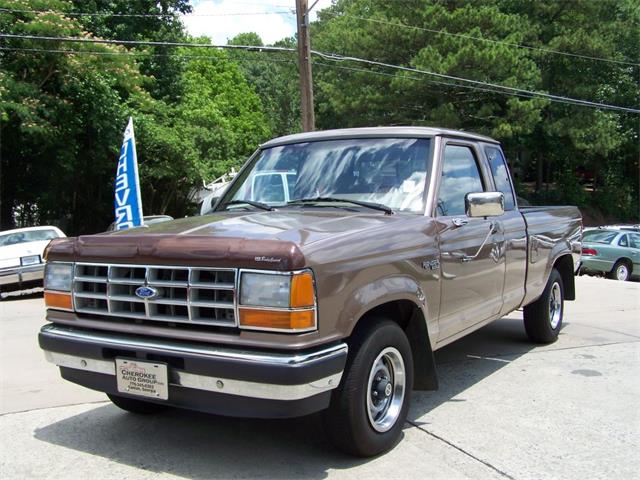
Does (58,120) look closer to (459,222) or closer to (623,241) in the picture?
(623,241)

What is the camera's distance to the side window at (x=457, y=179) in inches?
182

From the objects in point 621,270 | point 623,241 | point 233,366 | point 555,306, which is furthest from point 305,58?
point 233,366

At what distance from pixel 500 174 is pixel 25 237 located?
1150cm

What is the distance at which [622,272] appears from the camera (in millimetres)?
16750

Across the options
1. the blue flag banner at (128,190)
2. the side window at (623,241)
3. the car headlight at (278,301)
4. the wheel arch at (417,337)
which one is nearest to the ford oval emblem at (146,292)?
the car headlight at (278,301)

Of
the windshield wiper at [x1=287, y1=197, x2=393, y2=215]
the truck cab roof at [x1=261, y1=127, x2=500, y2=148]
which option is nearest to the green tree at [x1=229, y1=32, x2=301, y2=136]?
the truck cab roof at [x1=261, y1=127, x2=500, y2=148]

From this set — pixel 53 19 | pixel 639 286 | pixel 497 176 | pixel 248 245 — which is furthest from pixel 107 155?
pixel 248 245

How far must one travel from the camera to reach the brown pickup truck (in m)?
3.11

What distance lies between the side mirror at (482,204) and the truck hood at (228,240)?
597 millimetres

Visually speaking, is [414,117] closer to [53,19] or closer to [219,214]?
[53,19]

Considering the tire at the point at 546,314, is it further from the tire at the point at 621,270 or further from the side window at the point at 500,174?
the tire at the point at 621,270

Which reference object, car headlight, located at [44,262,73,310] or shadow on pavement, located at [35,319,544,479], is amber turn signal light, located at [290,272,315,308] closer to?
shadow on pavement, located at [35,319,544,479]

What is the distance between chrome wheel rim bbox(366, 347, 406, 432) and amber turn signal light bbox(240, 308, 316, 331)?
0.70 m

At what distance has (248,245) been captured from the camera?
3.14 metres
